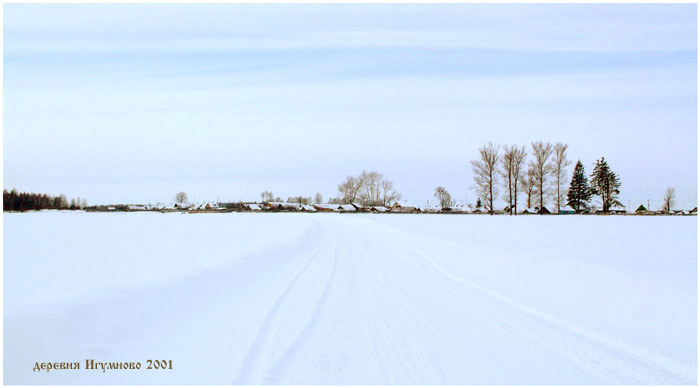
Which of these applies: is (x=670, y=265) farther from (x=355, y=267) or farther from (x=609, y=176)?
(x=609, y=176)

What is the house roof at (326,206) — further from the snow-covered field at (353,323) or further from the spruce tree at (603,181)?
the snow-covered field at (353,323)

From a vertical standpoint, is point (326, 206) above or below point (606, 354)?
above

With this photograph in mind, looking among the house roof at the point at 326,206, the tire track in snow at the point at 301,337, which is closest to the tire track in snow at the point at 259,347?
the tire track in snow at the point at 301,337

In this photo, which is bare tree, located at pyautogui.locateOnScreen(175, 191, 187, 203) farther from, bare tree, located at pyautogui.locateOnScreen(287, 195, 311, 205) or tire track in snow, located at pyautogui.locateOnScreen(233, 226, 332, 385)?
tire track in snow, located at pyautogui.locateOnScreen(233, 226, 332, 385)

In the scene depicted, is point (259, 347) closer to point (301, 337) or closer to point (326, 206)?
point (301, 337)

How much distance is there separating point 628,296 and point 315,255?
32.0ft

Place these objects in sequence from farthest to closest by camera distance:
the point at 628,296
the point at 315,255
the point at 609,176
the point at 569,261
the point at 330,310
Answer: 1. the point at 609,176
2. the point at 315,255
3. the point at 569,261
4. the point at 628,296
5. the point at 330,310

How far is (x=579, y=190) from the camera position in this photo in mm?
94500

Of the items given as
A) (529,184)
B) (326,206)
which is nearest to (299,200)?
(326,206)

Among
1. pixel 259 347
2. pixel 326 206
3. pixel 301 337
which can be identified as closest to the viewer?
pixel 259 347

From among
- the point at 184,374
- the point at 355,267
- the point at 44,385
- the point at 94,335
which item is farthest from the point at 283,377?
the point at 355,267

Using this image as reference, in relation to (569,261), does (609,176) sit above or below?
above

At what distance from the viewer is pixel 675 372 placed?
4914 mm

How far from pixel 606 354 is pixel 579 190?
97.2m
